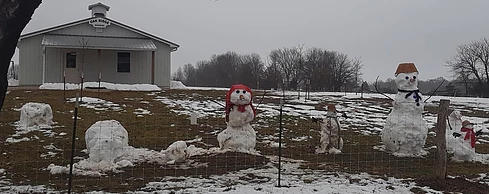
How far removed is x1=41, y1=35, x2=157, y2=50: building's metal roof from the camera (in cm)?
2452

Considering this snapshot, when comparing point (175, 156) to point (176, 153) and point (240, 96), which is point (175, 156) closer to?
point (176, 153)

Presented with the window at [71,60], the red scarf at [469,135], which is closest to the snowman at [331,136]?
the red scarf at [469,135]

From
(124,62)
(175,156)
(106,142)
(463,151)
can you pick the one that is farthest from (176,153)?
(124,62)

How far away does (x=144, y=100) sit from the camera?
18.5 metres

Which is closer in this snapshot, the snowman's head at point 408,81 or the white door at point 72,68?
the snowman's head at point 408,81

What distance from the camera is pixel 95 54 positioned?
26.7m

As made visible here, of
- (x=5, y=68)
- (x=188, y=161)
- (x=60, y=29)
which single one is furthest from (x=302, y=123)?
(x=60, y=29)

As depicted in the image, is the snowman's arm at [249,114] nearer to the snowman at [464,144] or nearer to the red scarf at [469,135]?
the snowman at [464,144]

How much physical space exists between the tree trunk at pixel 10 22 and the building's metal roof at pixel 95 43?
2029 cm

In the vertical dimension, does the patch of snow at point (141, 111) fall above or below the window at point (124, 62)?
below

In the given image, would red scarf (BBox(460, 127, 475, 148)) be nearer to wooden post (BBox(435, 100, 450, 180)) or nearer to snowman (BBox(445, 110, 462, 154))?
snowman (BBox(445, 110, 462, 154))

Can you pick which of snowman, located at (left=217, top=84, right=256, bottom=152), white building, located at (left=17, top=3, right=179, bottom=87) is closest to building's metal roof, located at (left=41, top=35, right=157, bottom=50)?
white building, located at (left=17, top=3, right=179, bottom=87)

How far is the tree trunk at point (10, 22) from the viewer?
488cm

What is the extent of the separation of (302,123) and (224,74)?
52861 millimetres
